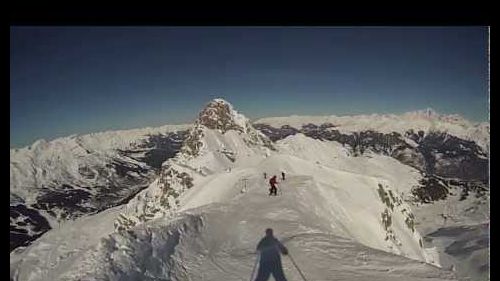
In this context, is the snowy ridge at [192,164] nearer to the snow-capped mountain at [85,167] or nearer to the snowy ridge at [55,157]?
the snow-capped mountain at [85,167]

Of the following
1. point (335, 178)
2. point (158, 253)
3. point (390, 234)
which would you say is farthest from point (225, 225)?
point (390, 234)

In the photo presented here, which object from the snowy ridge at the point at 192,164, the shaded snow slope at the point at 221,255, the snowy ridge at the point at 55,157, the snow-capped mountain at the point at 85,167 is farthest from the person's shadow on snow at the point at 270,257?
the snowy ridge at the point at 192,164

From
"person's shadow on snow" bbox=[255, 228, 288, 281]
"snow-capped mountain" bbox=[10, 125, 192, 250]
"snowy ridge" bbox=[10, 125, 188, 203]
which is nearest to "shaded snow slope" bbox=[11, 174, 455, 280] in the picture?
"person's shadow on snow" bbox=[255, 228, 288, 281]

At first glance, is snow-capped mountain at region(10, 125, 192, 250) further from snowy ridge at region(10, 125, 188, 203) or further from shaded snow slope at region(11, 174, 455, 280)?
shaded snow slope at region(11, 174, 455, 280)

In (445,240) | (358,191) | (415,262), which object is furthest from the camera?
(445,240)

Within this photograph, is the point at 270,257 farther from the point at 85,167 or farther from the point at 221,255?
the point at 85,167

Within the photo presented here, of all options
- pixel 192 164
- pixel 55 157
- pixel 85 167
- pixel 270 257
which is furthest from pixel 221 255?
pixel 192 164

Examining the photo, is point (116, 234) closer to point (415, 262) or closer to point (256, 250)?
point (256, 250)
